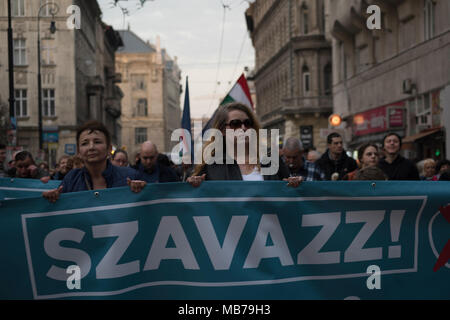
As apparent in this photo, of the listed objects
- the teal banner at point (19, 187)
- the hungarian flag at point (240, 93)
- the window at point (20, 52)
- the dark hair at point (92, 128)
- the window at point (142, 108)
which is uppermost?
the window at point (142, 108)

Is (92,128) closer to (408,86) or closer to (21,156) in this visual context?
(21,156)

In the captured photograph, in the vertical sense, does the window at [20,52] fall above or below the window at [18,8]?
below

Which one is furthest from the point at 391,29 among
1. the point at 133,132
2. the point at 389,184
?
the point at 133,132

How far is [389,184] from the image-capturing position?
492cm

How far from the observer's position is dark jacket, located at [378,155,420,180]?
8.67 m

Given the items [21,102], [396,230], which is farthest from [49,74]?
[396,230]

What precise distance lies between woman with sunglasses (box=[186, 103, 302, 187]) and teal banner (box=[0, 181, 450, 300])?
1.03 feet

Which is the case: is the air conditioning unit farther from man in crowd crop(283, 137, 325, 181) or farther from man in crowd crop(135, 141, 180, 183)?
man in crowd crop(283, 137, 325, 181)

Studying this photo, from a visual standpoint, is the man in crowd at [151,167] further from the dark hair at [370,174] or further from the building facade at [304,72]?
the building facade at [304,72]

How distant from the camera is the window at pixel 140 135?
127062 millimetres

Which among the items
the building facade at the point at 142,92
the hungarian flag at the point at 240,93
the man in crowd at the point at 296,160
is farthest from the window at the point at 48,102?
the building facade at the point at 142,92

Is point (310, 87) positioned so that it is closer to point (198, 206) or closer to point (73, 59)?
point (73, 59)

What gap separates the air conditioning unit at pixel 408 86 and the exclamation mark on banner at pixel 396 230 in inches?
852

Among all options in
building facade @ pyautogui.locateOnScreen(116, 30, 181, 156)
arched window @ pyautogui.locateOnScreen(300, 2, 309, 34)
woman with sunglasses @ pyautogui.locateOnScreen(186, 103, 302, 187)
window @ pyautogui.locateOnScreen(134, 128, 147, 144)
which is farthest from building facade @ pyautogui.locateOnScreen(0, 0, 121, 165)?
building facade @ pyautogui.locateOnScreen(116, 30, 181, 156)
